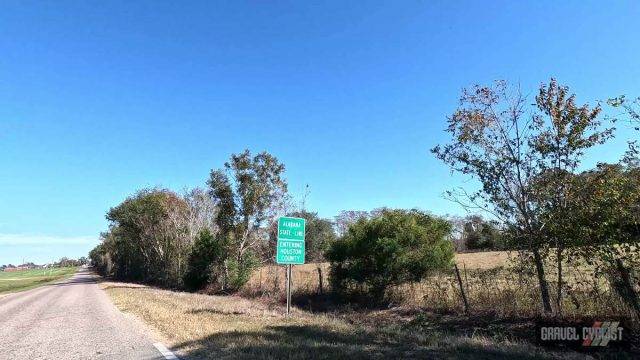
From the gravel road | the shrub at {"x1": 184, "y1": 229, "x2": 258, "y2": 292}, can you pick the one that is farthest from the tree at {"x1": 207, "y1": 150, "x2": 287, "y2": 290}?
the gravel road

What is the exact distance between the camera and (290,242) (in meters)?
17.4

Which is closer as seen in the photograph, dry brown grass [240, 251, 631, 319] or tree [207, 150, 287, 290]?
dry brown grass [240, 251, 631, 319]

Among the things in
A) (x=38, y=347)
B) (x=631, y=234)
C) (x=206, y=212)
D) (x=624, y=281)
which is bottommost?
(x=38, y=347)

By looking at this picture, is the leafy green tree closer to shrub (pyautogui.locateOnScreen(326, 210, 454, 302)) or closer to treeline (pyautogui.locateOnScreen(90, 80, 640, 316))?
treeline (pyautogui.locateOnScreen(90, 80, 640, 316))

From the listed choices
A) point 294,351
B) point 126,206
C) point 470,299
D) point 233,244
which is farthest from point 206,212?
point 294,351

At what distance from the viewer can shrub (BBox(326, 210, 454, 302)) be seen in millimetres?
18938

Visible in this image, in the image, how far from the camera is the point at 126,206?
174 feet

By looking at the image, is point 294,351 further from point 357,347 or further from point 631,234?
point 631,234

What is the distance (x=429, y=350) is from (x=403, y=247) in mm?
10509

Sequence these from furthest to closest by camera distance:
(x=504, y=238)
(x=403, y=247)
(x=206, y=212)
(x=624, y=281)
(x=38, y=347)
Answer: (x=206, y=212) → (x=403, y=247) → (x=504, y=238) → (x=38, y=347) → (x=624, y=281)

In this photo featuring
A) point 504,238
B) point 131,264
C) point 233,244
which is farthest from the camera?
point 131,264

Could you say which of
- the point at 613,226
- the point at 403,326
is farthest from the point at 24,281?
the point at 613,226

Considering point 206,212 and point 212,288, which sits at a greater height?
point 206,212

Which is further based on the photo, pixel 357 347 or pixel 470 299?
pixel 470 299
